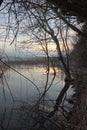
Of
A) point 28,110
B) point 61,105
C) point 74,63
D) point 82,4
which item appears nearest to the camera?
point 28,110

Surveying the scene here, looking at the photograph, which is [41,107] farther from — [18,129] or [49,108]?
[18,129]

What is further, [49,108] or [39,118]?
[49,108]

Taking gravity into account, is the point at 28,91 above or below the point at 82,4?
below

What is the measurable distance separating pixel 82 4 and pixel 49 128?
368cm

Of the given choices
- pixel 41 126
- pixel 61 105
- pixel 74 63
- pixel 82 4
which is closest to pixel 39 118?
pixel 41 126

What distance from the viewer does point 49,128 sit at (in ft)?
18.1

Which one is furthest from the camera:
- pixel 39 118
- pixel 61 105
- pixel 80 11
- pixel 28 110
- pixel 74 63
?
pixel 74 63

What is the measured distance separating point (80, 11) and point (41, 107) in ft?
10.3

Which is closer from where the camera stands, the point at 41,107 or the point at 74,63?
the point at 41,107

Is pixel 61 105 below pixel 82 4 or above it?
below

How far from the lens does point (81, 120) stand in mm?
4789

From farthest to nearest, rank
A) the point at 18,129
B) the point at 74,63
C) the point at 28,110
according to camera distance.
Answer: the point at 74,63 < the point at 28,110 < the point at 18,129

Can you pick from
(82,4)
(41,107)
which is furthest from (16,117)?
(82,4)

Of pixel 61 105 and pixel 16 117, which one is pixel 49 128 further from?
pixel 61 105
